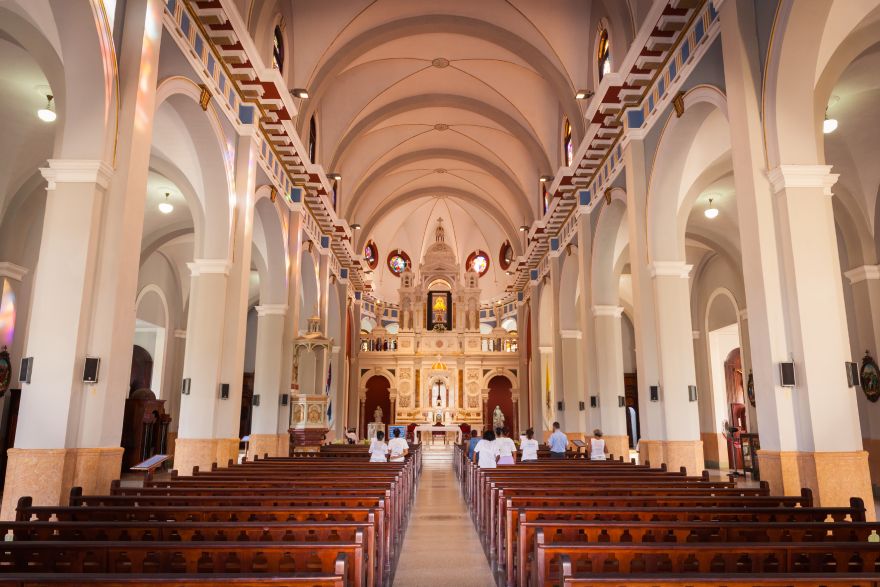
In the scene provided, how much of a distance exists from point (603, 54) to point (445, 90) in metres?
6.86

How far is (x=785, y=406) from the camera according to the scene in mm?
6320

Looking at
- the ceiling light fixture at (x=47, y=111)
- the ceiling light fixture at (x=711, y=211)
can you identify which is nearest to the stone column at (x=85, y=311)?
the ceiling light fixture at (x=47, y=111)

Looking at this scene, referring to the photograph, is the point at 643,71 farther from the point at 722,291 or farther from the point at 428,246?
the point at 428,246

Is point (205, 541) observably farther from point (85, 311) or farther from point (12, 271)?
point (12, 271)

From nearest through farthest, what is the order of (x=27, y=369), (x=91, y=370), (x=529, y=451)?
(x=27, y=369)
(x=91, y=370)
(x=529, y=451)

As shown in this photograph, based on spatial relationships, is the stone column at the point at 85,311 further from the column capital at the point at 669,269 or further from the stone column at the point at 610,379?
the stone column at the point at 610,379

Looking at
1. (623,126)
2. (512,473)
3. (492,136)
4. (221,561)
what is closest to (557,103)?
(492,136)

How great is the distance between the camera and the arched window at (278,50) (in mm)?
12906

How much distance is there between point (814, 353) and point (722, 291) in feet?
42.6

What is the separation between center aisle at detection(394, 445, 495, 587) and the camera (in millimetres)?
5414

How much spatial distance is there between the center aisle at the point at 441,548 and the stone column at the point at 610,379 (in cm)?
386

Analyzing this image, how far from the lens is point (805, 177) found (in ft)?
21.4

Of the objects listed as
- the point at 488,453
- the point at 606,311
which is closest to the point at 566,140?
the point at 606,311

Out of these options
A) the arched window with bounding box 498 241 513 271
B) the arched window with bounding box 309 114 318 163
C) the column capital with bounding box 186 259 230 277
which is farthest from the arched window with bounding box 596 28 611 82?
the arched window with bounding box 498 241 513 271
